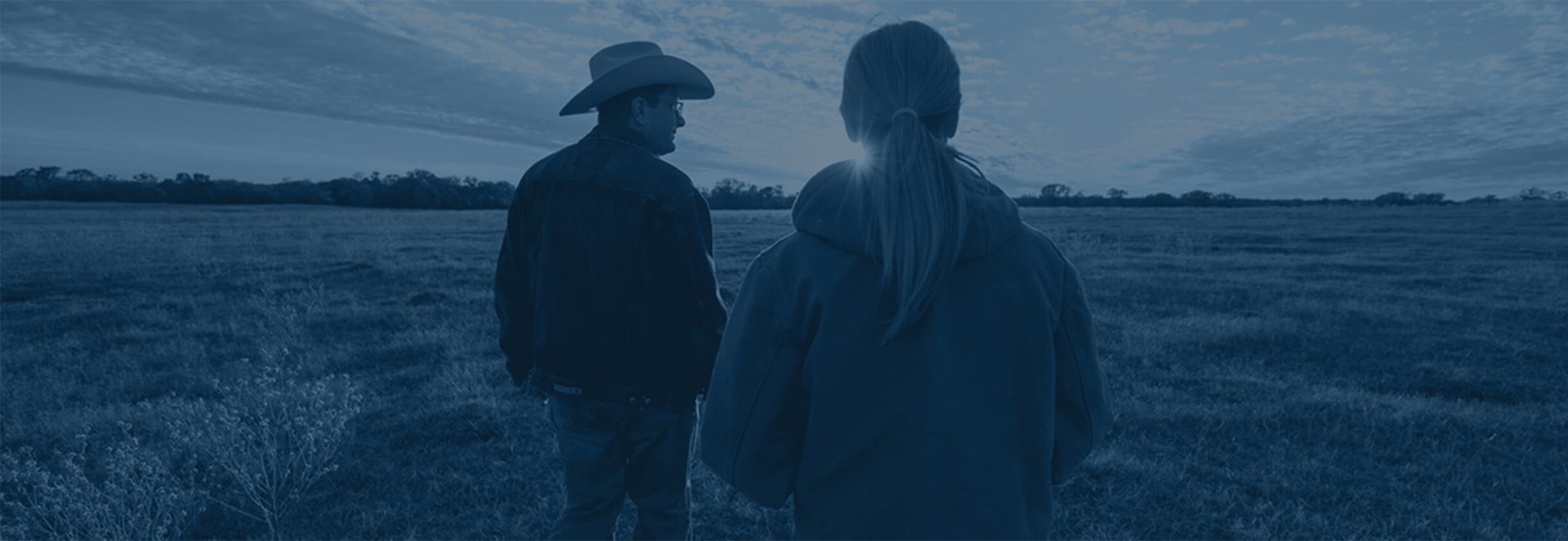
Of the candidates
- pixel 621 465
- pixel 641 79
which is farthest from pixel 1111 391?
pixel 641 79

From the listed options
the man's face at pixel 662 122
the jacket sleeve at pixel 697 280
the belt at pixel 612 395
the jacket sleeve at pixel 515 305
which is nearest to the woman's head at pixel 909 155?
the jacket sleeve at pixel 697 280

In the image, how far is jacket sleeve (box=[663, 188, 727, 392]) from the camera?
254 cm

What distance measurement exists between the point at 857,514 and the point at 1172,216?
54.8m

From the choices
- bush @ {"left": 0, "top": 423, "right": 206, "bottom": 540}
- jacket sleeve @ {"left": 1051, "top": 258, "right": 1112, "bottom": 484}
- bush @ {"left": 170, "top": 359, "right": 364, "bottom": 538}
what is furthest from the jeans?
bush @ {"left": 0, "top": 423, "right": 206, "bottom": 540}

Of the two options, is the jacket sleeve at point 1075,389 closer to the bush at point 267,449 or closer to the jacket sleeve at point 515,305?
the jacket sleeve at point 515,305

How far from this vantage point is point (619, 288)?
2559 millimetres

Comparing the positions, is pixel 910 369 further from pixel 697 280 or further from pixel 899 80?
pixel 697 280

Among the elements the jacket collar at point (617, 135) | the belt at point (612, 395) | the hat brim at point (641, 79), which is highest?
the hat brim at point (641, 79)

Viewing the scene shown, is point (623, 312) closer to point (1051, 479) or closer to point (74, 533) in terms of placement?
point (1051, 479)

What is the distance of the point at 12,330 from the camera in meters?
9.50

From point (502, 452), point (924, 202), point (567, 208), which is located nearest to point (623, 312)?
point (567, 208)

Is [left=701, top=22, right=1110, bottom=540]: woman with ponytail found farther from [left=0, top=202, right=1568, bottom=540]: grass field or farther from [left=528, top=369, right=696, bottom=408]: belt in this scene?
[left=0, top=202, right=1568, bottom=540]: grass field

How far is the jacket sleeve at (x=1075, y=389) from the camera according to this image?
160 cm

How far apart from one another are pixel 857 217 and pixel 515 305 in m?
1.86
